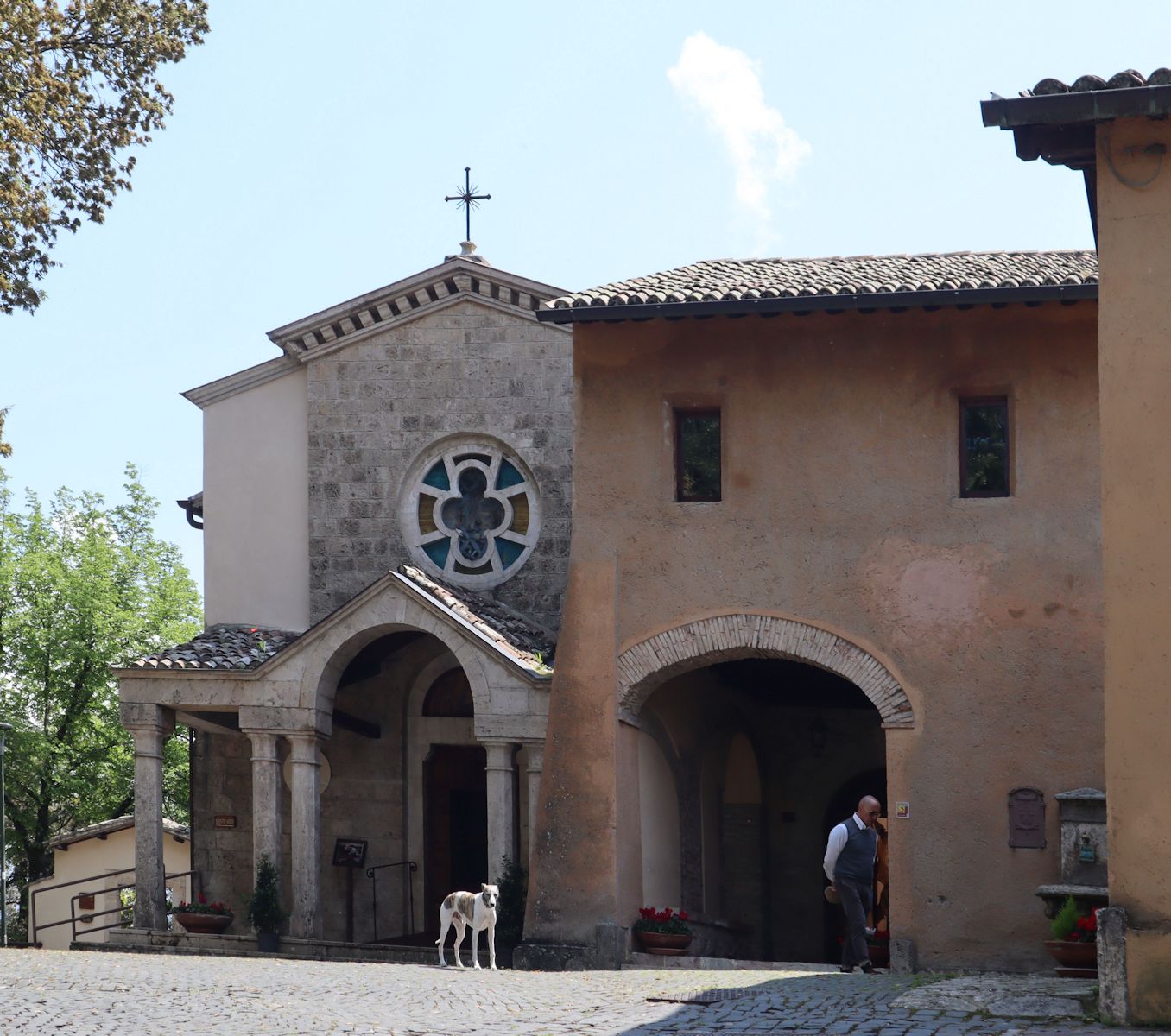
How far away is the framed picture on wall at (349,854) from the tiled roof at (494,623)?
3.68 m

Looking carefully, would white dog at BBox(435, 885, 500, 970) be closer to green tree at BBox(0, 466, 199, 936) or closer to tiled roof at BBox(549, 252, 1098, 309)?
tiled roof at BBox(549, 252, 1098, 309)

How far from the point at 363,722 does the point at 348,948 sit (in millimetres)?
3776

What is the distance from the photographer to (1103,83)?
12312 mm

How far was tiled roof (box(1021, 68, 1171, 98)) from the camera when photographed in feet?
40.1

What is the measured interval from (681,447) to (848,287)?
230cm

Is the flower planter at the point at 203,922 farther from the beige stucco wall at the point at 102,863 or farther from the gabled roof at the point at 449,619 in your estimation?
the beige stucco wall at the point at 102,863

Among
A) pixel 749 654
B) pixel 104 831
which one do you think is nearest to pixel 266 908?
pixel 749 654

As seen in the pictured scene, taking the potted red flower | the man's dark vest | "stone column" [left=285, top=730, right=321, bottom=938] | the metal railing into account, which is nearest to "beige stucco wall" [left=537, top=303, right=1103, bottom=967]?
the potted red flower

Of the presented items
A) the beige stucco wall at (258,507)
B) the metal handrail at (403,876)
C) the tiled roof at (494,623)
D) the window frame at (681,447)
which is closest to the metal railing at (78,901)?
the metal handrail at (403,876)

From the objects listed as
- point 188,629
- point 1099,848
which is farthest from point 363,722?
point 188,629

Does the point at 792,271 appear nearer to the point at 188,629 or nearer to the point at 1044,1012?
the point at 1044,1012

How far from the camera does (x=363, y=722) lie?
953 inches

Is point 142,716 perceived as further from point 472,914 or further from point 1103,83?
point 1103,83

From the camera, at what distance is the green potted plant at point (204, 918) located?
22.1m
